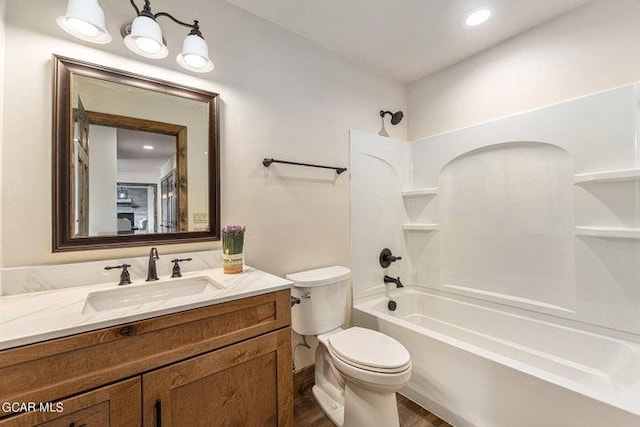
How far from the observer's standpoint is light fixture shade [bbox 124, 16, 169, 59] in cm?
113

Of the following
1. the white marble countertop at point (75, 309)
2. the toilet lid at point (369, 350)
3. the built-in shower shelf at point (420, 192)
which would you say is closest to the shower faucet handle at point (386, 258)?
the built-in shower shelf at point (420, 192)

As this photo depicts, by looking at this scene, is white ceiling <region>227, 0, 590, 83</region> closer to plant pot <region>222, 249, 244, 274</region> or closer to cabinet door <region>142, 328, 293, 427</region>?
plant pot <region>222, 249, 244, 274</region>

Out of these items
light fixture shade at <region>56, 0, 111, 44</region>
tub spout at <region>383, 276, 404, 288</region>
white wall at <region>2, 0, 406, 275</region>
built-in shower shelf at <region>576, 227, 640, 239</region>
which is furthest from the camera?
tub spout at <region>383, 276, 404, 288</region>

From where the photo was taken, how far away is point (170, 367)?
2.97ft

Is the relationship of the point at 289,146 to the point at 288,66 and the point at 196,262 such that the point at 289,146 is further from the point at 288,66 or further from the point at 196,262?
the point at 196,262

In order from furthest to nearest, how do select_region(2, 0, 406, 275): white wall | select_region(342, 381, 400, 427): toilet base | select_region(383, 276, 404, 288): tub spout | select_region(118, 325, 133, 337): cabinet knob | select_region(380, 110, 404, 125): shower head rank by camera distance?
select_region(380, 110, 404, 125): shower head
select_region(383, 276, 404, 288): tub spout
select_region(342, 381, 400, 427): toilet base
select_region(2, 0, 406, 275): white wall
select_region(118, 325, 133, 337): cabinet knob

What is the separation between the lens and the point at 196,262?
144cm

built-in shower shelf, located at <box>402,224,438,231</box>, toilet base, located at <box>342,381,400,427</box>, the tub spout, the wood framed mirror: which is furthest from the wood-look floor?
built-in shower shelf, located at <box>402,224,438,231</box>

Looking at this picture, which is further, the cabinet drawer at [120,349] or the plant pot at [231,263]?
the plant pot at [231,263]

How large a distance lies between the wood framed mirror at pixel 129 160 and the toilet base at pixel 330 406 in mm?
1218

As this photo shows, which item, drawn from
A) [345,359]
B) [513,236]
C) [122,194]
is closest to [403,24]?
[513,236]

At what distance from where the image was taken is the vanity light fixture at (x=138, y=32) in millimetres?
1000

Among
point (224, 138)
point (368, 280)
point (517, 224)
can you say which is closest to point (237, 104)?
point (224, 138)

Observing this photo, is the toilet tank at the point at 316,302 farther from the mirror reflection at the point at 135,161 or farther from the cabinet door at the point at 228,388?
the mirror reflection at the point at 135,161
